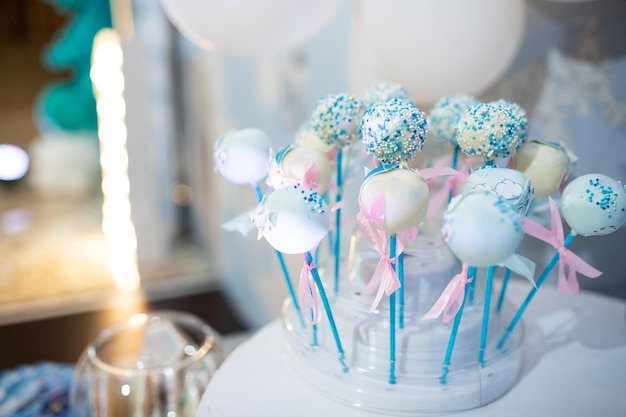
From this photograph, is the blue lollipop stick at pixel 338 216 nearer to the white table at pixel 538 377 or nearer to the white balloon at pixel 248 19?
the white table at pixel 538 377

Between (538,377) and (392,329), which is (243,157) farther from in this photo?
(538,377)

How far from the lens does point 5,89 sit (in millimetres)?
5281

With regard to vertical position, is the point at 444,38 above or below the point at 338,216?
above

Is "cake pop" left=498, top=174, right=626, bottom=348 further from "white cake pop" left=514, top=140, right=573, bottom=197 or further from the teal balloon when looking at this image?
the teal balloon

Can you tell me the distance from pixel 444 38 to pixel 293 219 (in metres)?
0.51

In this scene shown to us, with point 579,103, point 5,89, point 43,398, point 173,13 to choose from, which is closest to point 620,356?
point 579,103

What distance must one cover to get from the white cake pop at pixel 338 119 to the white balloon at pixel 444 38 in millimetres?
306

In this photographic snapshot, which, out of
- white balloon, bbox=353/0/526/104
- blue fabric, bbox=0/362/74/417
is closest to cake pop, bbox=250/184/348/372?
white balloon, bbox=353/0/526/104

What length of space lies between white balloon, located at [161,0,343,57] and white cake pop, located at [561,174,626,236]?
55cm

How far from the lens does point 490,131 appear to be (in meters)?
0.70

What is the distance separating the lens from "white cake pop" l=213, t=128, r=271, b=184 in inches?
31.6

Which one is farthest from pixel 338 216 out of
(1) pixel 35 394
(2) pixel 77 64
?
(2) pixel 77 64

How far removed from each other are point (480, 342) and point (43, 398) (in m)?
0.98

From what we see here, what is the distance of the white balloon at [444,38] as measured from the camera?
3.27ft
